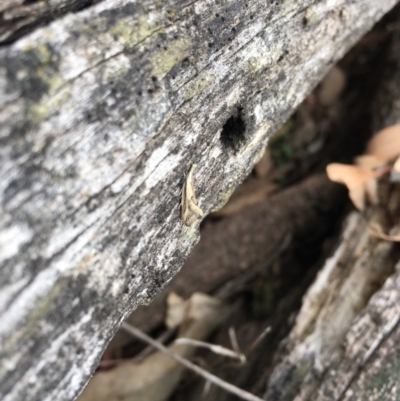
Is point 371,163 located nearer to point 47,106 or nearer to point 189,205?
point 189,205

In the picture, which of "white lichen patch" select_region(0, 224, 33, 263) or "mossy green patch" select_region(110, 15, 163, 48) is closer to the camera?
"white lichen patch" select_region(0, 224, 33, 263)

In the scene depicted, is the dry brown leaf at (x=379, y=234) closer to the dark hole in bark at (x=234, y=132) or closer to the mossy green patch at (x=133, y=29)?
the dark hole in bark at (x=234, y=132)

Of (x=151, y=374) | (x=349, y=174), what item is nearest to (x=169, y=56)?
(x=349, y=174)

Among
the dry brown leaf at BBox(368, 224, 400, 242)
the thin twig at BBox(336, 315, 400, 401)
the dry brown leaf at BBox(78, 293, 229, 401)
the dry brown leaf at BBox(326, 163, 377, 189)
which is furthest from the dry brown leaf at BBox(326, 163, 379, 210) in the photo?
the dry brown leaf at BBox(78, 293, 229, 401)

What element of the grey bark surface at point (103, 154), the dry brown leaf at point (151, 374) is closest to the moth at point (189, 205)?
the grey bark surface at point (103, 154)

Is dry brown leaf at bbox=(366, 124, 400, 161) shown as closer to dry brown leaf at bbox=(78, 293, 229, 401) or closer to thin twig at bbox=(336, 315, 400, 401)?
thin twig at bbox=(336, 315, 400, 401)
